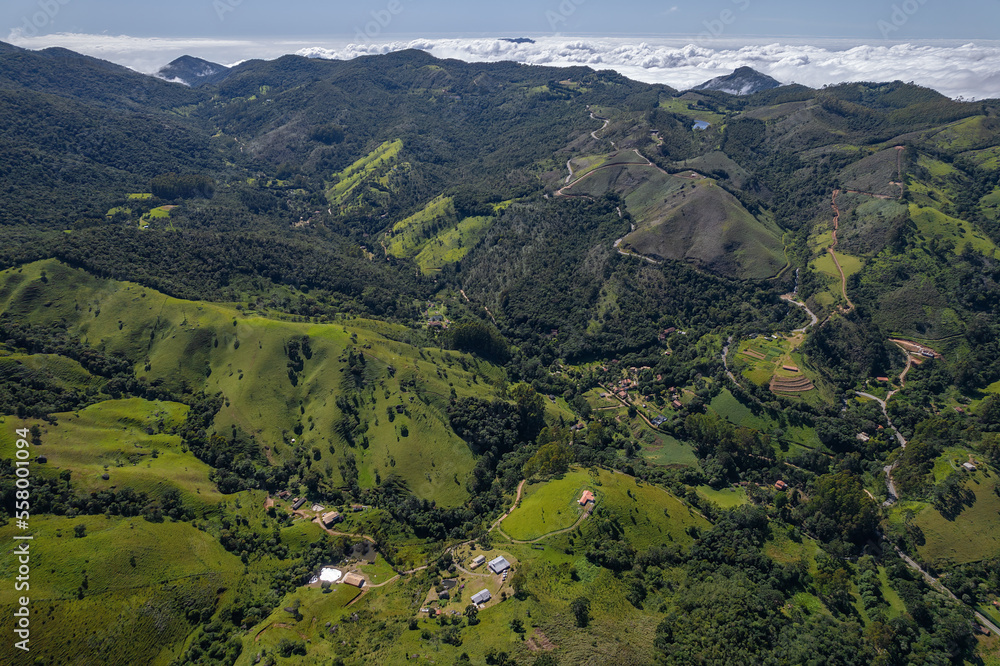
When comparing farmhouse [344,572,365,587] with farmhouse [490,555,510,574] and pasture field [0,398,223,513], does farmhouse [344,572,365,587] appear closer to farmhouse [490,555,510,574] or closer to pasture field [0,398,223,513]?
farmhouse [490,555,510,574]

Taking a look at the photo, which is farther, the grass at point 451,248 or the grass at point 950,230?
the grass at point 451,248

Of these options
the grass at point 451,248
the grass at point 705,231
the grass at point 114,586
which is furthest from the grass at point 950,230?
the grass at point 114,586

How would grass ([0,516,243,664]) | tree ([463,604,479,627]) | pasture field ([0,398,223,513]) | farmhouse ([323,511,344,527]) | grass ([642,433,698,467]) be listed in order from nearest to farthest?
grass ([0,516,243,664]) < tree ([463,604,479,627]) < pasture field ([0,398,223,513]) < farmhouse ([323,511,344,527]) < grass ([642,433,698,467])

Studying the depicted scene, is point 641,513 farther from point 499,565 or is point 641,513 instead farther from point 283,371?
point 283,371

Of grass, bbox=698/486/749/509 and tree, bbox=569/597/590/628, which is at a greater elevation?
tree, bbox=569/597/590/628

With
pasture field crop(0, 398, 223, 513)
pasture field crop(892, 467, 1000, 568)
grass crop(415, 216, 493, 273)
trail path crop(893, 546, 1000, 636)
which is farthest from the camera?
grass crop(415, 216, 493, 273)

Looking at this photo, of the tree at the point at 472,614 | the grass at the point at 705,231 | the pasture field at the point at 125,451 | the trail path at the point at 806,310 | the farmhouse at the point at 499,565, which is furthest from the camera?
the grass at the point at 705,231

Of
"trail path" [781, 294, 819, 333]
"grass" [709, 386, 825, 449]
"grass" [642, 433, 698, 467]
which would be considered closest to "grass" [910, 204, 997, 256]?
"trail path" [781, 294, 819, 333]

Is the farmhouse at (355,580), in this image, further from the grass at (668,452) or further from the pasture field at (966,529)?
the pasture field at (966,529)
